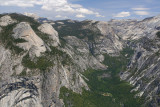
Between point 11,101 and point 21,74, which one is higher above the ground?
point 21,74

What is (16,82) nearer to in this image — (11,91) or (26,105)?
(11,91)

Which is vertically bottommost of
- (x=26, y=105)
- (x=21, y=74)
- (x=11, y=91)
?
(x=26, y=105)

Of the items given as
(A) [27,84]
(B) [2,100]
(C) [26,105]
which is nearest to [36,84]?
(A) [27,84]

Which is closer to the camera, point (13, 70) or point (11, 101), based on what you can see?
point (11, 101)

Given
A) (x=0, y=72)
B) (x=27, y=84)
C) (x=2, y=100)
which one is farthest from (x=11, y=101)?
(x=0, y=72)

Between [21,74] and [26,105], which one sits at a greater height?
[21,74]

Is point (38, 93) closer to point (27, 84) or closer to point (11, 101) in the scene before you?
point (27, 84)

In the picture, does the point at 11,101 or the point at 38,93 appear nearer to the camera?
the point at 11,101

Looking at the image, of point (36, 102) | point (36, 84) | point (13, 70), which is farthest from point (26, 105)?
point (13, 70)
